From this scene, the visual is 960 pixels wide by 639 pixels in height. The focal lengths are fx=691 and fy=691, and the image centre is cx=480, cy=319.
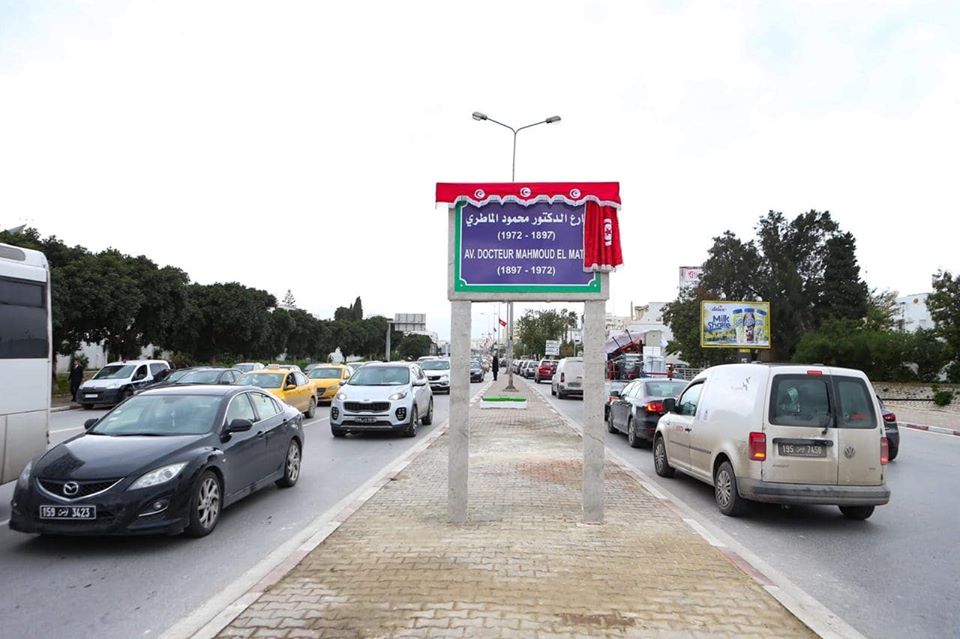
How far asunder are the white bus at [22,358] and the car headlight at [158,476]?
7.70 ft

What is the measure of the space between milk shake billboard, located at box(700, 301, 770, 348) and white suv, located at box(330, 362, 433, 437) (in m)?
32.1

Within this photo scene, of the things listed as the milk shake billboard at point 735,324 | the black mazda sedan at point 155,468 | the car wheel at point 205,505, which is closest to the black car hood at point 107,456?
the black mazda sedan at point 155,468

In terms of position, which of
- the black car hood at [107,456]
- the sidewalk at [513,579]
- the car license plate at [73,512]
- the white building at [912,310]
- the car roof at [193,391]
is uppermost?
the white building at [912,310]

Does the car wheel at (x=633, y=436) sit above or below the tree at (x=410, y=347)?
below

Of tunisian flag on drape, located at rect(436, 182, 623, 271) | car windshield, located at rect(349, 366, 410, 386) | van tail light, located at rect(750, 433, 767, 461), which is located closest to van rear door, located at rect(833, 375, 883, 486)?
van tail light, located at rect(750, 433, 767, 461)

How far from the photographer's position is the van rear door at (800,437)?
7.47 metres

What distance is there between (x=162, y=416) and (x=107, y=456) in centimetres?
116

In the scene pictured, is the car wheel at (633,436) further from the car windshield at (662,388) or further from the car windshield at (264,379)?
the car windshield at (264,379)

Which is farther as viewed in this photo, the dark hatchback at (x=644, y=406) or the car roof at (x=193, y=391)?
the dark hatchback at (x=644, y=406)

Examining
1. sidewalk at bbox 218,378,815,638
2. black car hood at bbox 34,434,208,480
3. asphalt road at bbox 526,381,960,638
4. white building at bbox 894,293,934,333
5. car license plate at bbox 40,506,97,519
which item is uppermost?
white building at bbox 894,293,934,333

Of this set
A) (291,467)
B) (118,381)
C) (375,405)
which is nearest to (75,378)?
(118,381)

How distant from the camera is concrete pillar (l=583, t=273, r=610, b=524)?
688cm

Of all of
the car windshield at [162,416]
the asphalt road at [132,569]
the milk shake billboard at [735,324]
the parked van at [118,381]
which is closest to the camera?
Result: the asphalt road at [132,569]

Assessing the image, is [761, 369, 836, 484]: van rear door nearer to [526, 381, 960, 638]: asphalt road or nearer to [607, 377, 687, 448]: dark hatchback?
[526, 381, 960, 638]: asphalt road
